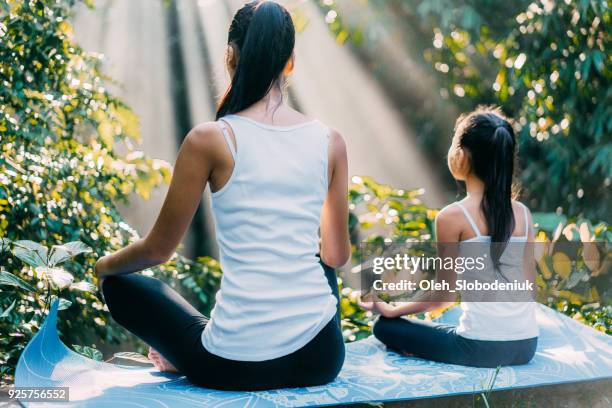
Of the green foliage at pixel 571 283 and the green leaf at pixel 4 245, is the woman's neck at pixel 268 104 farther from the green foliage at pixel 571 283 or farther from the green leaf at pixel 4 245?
the green foliage at pixel 571 283

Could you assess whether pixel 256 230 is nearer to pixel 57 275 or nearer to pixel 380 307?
pixel 57 275

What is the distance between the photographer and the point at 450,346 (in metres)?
2.18

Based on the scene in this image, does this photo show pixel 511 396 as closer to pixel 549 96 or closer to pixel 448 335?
pixel 448 335

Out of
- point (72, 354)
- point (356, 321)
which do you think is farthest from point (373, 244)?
point (72, 354)

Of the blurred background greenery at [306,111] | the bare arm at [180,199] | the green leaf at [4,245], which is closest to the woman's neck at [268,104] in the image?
the bare arm at [180,199]

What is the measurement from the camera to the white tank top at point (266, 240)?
1667 mm

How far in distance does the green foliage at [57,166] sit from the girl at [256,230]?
0.61m

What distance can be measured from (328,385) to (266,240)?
0.41 meters

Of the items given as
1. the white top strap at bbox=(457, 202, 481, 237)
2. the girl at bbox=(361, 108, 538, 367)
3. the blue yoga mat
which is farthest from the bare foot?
the white top strap at bbox=(457, 202, 481, 237)

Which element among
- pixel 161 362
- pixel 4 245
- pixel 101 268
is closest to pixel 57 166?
pixel 4 245

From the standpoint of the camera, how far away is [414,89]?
246 inches

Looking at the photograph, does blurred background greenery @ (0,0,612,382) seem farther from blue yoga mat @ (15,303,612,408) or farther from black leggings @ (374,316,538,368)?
black leggings @ (374,316,538,368)

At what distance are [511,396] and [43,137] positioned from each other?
1693 millimetres

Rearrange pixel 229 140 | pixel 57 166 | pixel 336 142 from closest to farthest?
pixel 229 140 → pixel 336 142 → pixel 57 166
